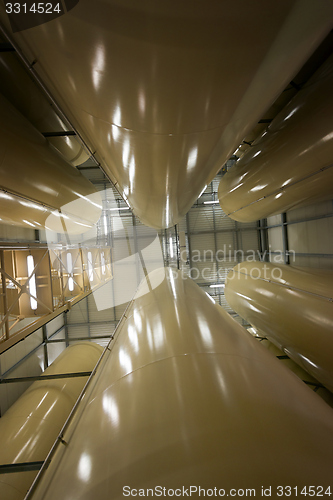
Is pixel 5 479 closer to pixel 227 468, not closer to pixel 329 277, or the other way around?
pixel 227 468

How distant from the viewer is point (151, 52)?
101 cm

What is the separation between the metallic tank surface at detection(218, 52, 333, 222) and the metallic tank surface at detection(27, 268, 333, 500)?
2993mm

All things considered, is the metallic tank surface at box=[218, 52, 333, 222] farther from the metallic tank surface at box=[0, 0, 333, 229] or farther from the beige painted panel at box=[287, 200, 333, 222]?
the beige painted panel at box=[287, 200, 333, 222]

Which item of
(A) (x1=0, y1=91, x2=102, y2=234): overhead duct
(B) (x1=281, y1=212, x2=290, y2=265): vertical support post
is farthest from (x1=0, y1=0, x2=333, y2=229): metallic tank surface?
(B) (x1=281, y1=212, x2=290, y2=265): vertical support post

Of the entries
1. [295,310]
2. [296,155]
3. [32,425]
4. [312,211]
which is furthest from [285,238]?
[32,425]

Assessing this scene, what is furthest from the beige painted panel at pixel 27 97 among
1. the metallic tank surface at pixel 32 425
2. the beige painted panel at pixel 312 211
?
the beige painted panel at pixel 312 211

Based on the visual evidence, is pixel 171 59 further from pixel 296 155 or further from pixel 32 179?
pixel 296 155

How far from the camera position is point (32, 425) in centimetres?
380

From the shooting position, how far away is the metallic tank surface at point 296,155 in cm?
337

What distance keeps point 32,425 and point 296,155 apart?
550cm

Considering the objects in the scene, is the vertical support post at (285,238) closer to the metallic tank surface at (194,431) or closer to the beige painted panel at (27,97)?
the beige painted panel at (27,97)

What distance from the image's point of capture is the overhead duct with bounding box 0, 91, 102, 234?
9.48ft

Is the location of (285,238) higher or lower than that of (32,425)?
higher

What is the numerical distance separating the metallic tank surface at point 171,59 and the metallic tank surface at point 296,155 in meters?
2.29
